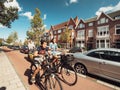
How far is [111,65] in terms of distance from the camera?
15.7ft

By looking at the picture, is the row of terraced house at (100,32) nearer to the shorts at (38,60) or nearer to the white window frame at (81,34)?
the white window frame at (81,34)

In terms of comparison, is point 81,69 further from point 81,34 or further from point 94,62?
point 81,34

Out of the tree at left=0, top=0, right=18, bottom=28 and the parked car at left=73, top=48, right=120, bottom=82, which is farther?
the tree at left=0, top=0, right=18, bottom=28

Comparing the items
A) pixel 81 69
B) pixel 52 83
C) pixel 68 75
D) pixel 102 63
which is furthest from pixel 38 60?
pixel 102 63

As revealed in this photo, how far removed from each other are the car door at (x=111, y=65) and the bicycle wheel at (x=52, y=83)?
7.74 ft

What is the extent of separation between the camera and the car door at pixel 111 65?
4629 mm

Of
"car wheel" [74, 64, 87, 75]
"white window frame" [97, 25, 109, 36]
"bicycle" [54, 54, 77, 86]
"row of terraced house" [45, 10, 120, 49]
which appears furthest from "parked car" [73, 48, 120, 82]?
"white window frame" [97, 25, 109, 36]

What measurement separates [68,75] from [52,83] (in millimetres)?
1493

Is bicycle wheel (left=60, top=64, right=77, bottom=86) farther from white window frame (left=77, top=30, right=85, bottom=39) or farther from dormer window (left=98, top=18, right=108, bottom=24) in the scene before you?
white window frame (left=77, top=30, right=85, bottom=39)

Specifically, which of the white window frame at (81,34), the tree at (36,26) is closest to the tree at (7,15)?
the tree at (36,26)

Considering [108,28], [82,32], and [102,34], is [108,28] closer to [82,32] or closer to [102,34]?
[102,34]

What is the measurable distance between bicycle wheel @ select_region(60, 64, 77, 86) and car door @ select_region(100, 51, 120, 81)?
1446mm

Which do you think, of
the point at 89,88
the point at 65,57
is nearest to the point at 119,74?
the point at 89,88

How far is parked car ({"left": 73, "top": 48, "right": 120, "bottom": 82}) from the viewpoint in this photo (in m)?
4.73
